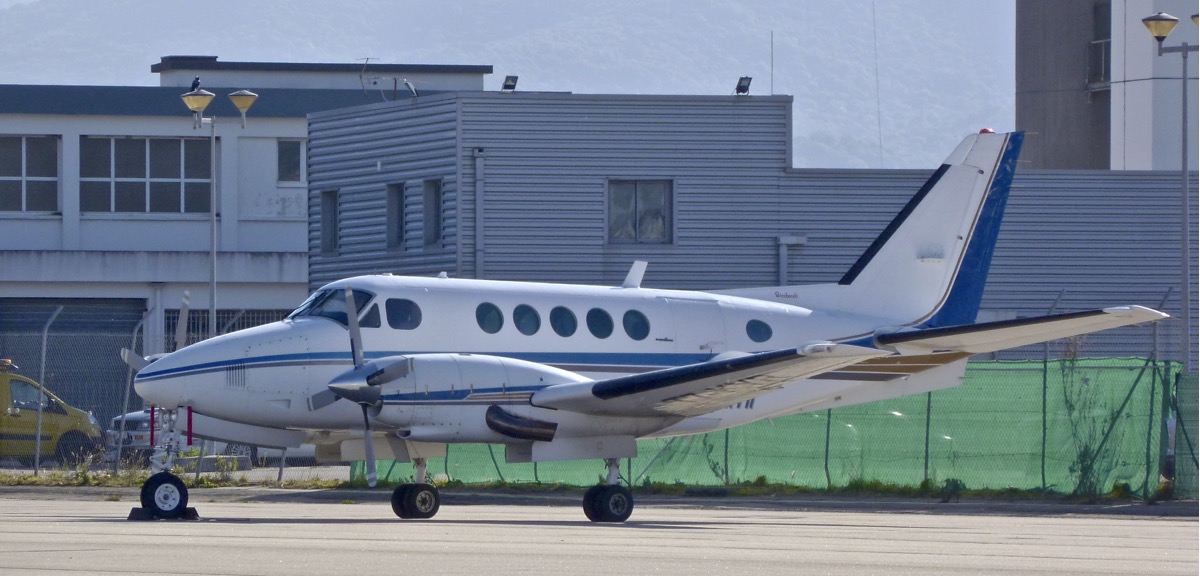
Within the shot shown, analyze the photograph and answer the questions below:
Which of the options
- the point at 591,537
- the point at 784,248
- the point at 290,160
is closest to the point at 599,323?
the point at 591,537

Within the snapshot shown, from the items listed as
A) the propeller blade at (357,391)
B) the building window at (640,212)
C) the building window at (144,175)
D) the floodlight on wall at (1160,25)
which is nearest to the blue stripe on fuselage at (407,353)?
the propeller blade at (357,391)

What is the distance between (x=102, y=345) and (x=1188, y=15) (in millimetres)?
30973

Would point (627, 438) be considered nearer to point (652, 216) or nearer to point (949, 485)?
point (949, 485)

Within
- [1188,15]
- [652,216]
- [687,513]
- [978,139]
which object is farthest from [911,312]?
[1188,15]

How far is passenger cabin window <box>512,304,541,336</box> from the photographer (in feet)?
57.1

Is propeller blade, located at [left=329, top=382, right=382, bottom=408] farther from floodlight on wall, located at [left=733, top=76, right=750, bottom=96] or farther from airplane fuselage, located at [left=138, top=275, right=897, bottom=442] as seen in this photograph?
floodlight on wall, located at [left=733, top=76, right=750, bottom=96]

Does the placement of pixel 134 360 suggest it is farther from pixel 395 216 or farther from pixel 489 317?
pixel 395 216

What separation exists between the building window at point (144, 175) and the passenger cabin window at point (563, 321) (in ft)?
111

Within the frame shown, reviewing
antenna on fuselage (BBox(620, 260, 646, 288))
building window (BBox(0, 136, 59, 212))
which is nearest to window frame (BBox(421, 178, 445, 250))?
antenna on fuselage (BBox(620, 260, 646, 288))

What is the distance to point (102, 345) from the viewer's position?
26.2 m

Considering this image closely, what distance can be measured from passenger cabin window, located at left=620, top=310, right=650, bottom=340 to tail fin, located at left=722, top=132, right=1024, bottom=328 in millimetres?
2388

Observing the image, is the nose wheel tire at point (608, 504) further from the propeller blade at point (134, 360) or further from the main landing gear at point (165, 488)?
the propeller blade at point (134, 360)

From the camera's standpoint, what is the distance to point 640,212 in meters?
31.0

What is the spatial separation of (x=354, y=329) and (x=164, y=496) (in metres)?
2.57
